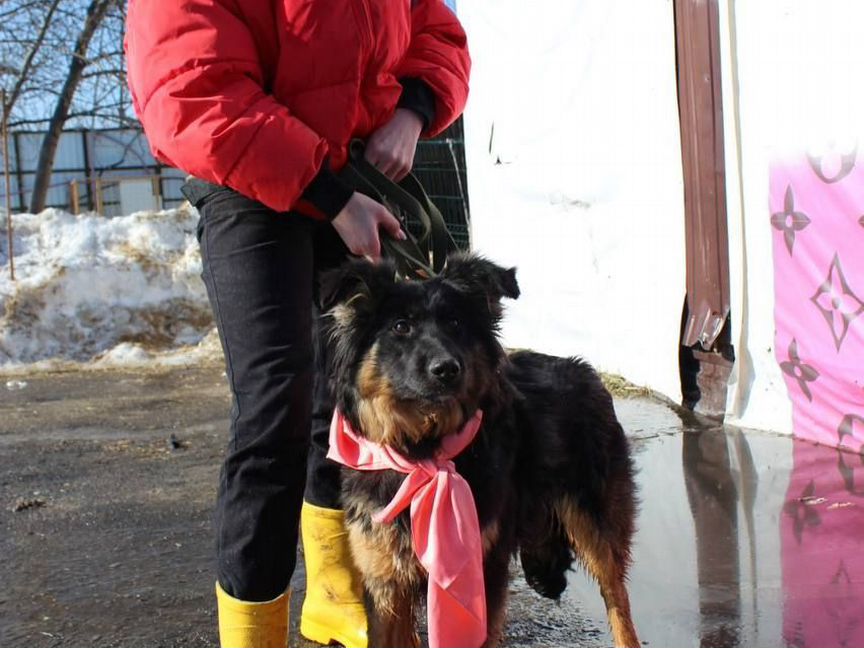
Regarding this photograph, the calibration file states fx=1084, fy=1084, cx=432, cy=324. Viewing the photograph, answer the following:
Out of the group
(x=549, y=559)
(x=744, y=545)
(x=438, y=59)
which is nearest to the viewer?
(x=438, y=59)

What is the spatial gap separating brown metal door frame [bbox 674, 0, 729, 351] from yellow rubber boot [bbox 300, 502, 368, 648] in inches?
135

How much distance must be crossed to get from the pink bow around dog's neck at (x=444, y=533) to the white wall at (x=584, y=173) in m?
3.86

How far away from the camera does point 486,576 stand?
318cm

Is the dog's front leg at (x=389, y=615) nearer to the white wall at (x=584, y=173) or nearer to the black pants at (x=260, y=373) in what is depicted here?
the black pants at (x=260, y=373)

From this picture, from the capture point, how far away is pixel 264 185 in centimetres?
274

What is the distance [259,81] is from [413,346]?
2.76 ft

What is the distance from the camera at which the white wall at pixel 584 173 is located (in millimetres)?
6660

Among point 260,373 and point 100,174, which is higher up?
point 100,174

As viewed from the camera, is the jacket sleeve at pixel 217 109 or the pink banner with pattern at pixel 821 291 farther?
the pink banner with pattern at pixel 821 291

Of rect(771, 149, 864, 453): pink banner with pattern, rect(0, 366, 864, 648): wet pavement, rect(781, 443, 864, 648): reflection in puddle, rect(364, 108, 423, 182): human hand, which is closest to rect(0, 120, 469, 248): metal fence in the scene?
rect(0, 366, 864, 648): wet pavement

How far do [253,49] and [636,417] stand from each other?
4274mm

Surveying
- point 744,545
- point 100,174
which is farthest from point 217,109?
point 100,174

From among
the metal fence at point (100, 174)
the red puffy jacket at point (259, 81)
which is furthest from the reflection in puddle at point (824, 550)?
the metal fence at point (100, 174)

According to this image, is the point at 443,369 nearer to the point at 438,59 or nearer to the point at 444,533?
the point at 444,533
